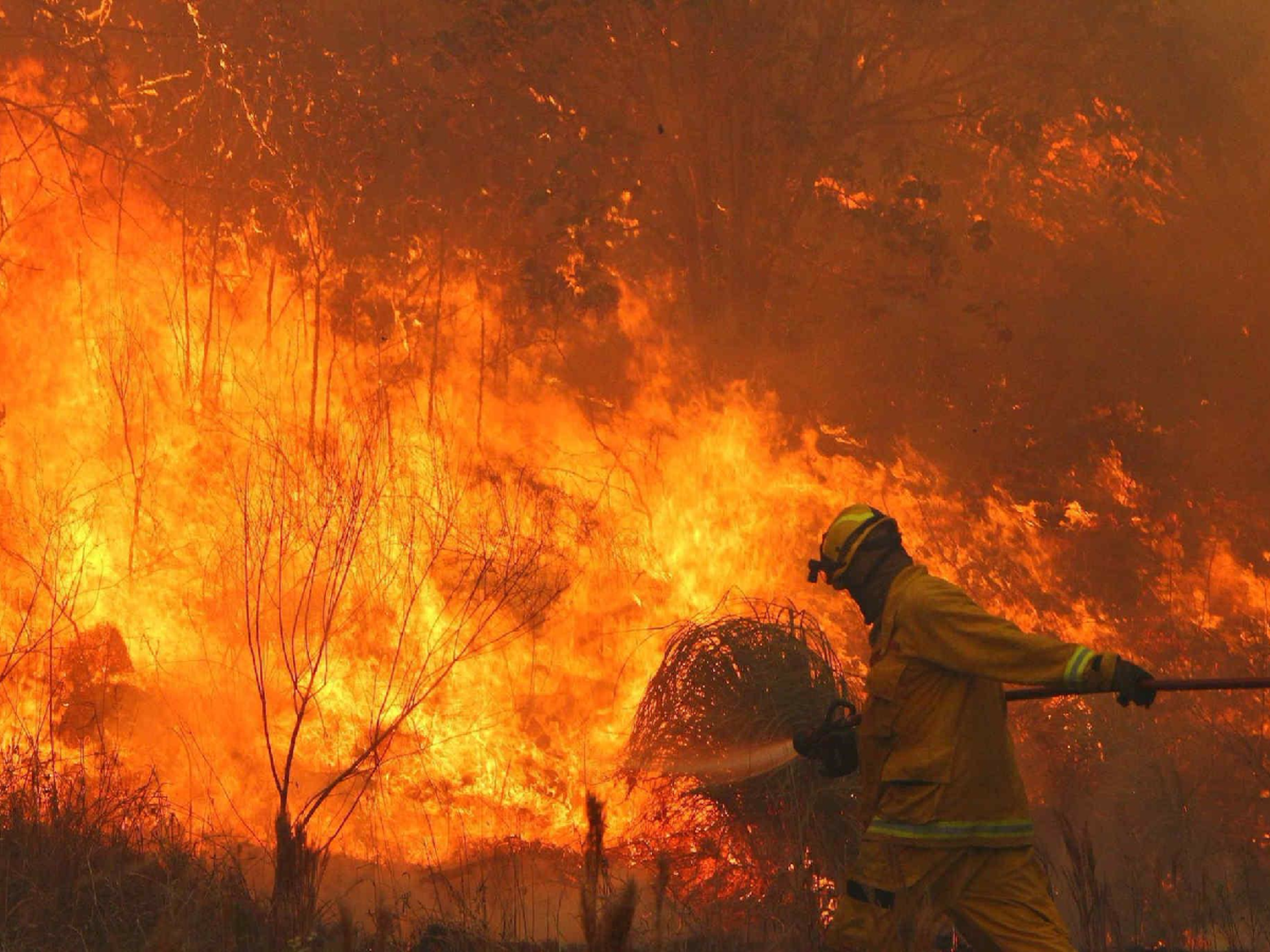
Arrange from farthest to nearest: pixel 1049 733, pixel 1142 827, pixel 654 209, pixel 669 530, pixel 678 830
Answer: pixel 654 209 < pixel 669 530 < pixel 1049 733 < pixel 1142 827 < pixel 678 830

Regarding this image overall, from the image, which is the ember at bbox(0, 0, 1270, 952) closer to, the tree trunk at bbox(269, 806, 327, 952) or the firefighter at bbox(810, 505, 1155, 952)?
the tree trunk at bbox(269, 806, 327, 952)

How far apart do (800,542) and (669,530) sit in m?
1.03

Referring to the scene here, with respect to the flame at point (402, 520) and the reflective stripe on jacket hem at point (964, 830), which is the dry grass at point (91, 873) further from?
the flame at point (402, 520)

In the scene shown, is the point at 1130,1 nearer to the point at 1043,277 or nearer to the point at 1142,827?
the point at 1043,277

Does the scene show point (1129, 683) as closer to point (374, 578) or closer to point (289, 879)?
point (289, 879)

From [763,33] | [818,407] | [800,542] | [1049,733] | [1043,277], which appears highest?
[763,33]

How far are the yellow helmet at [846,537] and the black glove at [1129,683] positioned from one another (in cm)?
87

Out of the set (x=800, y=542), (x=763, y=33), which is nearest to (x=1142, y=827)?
(x=800, y=542)

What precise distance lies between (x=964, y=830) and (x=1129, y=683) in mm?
665

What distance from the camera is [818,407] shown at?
1206 cm

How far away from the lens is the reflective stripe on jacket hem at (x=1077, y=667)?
3830mm

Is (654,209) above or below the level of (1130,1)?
below

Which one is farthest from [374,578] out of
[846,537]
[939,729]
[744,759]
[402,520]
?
[939,729]

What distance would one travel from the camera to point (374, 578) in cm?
1041
